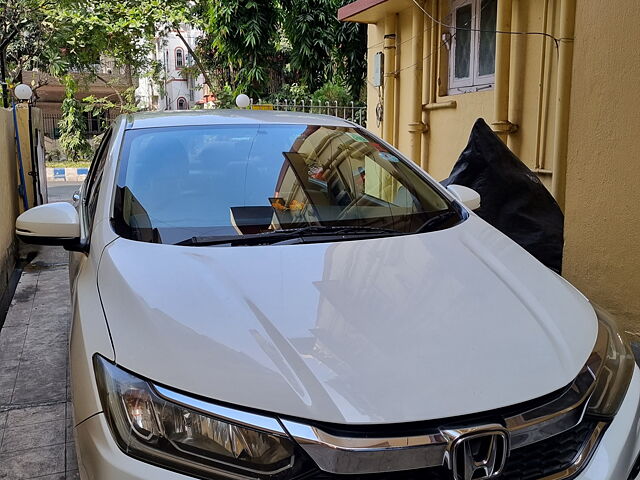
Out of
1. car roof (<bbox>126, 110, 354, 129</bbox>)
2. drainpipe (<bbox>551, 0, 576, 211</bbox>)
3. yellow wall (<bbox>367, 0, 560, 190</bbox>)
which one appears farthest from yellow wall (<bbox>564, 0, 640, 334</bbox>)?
car roof (<bbox>126, 110, 354, 129</bbox>)

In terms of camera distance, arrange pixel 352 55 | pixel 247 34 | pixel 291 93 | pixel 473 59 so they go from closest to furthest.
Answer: pixel 473 59 → pixel 247 34 → pixel 352 55 → pixel 291 93

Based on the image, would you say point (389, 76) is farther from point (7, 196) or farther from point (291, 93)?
point (291, 93)

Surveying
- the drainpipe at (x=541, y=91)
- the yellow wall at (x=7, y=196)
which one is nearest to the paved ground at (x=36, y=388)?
the yellow wall at (x=7, y=196)

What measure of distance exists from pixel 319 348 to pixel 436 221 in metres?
1.12

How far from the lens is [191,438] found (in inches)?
58.0

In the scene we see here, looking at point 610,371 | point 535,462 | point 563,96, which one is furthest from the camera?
point 563,96

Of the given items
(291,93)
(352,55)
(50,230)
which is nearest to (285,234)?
(50,230)

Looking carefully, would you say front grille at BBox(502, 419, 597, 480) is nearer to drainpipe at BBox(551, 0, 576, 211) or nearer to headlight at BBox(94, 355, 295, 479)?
headlight at BBox(94, 355, 295, 479)

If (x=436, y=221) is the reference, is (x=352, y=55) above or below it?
above

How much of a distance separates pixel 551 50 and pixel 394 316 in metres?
3.78

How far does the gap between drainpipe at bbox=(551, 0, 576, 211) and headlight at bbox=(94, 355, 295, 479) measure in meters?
3.74

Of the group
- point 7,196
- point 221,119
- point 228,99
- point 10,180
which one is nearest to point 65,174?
point 228,99

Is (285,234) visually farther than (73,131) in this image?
No

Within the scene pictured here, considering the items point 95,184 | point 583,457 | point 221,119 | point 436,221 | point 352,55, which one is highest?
point 352,55
